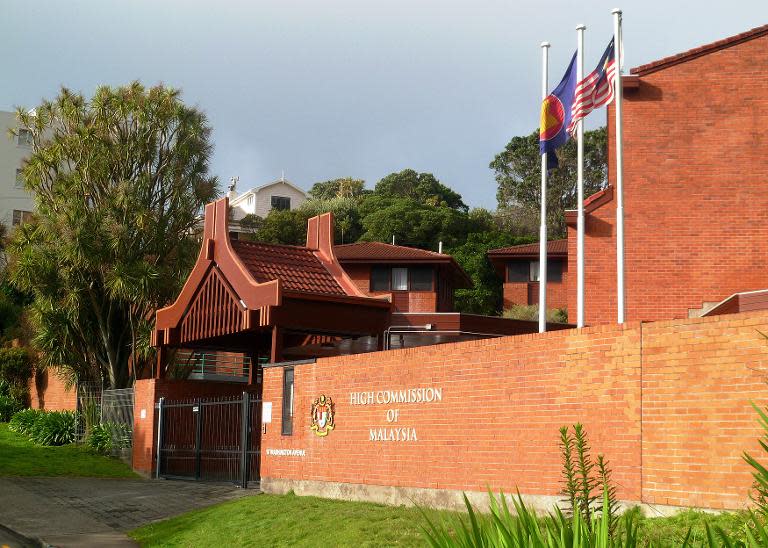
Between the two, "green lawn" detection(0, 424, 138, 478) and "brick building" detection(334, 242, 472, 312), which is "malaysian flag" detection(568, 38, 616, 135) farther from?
"brick building" detection(334, 242, 472, 312)

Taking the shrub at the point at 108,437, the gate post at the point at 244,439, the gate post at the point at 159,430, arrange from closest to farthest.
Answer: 1. the gate post at the point at 244,439
2. the gate post at the point at 159,430
3. the shrub at the point at 108,437

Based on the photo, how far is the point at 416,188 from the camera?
81000mm

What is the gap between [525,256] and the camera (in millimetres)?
47531

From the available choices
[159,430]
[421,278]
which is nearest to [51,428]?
[159,430]

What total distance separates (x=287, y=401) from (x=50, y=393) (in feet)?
73.8

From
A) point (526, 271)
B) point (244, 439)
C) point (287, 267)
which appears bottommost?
point (244, 439)

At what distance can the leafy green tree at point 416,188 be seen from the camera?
8050 centimetres

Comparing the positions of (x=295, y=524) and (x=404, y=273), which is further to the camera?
(x=404, y=273)

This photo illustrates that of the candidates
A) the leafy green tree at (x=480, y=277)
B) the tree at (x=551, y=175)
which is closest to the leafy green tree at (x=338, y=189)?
the tree at (x=551, y=175)

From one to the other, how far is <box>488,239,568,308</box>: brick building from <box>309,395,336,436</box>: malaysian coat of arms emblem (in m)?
30.1

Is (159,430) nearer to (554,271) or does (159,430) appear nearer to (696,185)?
(696,185)

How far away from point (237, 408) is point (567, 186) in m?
56.4

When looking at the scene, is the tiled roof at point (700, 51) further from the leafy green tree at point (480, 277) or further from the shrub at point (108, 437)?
the leafy green tree at point (480, 277)

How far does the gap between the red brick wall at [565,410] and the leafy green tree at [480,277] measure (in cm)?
3797
